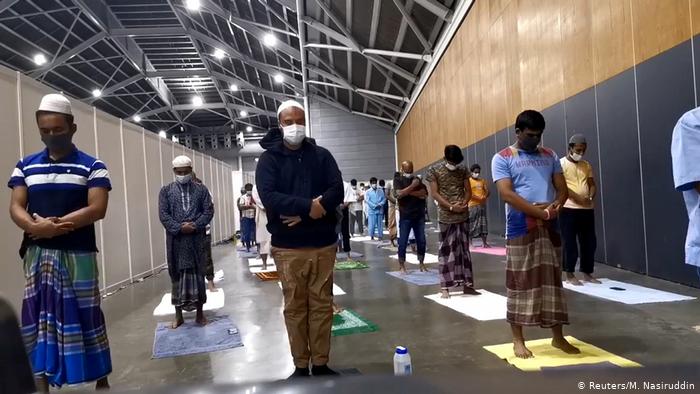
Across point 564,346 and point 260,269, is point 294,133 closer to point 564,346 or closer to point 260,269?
point 564,346

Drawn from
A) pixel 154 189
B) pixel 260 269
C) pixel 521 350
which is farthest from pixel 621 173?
pixel 154 189

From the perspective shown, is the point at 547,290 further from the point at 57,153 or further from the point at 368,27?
the point at 368,27

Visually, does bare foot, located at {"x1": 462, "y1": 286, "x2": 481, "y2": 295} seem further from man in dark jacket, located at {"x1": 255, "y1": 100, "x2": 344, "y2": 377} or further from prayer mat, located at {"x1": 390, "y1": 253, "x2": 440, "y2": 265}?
prayer mat, located at {"x1": 390, "y1": 253, "x2": 440, "y2": 265}

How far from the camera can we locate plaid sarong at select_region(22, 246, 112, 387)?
232cm

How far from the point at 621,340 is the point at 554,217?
100 centimetres

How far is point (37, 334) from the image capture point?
2332 mm

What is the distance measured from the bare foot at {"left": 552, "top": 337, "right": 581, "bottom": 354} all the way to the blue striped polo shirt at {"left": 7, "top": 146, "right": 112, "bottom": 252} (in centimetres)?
266

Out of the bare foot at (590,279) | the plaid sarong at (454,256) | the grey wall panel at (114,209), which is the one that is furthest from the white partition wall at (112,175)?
the bare foot at (590,279)

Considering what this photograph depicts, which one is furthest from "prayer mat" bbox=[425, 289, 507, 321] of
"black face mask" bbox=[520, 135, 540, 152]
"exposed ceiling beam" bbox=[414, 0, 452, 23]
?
"exposed ceiling beam" bbox=[414, 0, 452, 23]

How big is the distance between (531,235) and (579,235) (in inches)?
97.0

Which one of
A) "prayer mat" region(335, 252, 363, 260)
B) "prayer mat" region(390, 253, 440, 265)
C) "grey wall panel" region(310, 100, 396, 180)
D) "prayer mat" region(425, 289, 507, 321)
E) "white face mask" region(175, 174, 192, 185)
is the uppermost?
"grey wall panel" region(310, 100, 396, 180)

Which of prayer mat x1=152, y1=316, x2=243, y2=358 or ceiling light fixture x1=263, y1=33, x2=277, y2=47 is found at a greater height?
ceiling light fixture x1=263, y1=33, x2=277, y2=47

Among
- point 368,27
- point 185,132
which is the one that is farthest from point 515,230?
point 185,132

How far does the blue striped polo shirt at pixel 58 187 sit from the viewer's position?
2.37m
